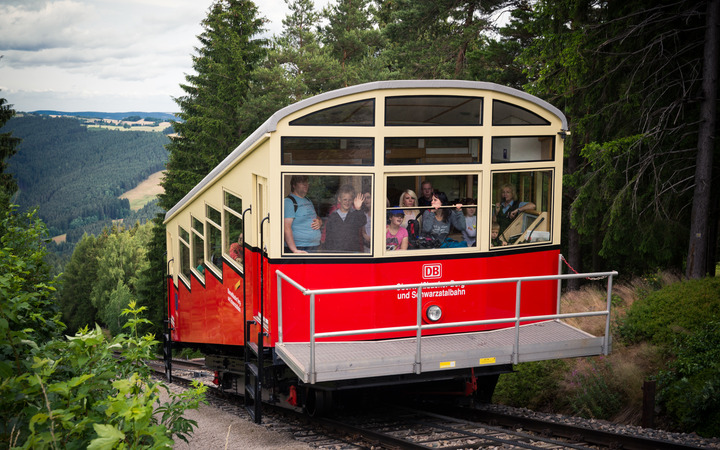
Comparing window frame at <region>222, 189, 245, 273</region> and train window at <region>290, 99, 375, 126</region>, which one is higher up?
train window at <region>290, 99, 375, 126</region>

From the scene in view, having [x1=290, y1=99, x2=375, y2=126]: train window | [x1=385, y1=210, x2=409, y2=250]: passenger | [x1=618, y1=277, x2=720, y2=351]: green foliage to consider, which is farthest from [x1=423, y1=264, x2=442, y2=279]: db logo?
[x1=618, y1=277, x2=720, y2=351]: green foliage

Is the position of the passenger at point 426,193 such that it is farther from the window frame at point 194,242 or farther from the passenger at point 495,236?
the window frame at point 194,242

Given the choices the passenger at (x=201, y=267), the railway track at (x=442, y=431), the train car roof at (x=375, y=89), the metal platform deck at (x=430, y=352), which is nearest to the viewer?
the metal platform deck at (x=430, y=352)

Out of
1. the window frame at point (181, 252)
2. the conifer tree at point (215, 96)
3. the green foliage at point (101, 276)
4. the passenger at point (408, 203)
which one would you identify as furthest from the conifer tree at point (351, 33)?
the green foliage at point (101, 276)

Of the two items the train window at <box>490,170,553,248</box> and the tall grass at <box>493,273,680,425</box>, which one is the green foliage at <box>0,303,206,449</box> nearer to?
the train window at <box>490,170,553,248</box>

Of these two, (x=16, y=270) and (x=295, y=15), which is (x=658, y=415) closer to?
(x=16, y=270)

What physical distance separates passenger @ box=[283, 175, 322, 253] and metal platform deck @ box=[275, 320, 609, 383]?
3.70 feet

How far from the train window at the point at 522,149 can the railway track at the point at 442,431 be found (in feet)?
10.6

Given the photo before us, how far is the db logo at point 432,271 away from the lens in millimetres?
7145

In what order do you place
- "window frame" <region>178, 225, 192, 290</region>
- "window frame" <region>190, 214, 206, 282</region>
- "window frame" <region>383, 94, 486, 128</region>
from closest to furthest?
"window frame" <region>383, 94, 486, 128</region>
"window frame" <region>190, 214, 206, 282</region>
"window frame" <region>178, 225, 192, 290</region>

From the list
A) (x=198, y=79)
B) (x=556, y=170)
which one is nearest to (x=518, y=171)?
(x=556, y=170)

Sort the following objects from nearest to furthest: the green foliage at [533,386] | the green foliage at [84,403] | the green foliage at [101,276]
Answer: the green foliage at [84,403], the green foliage at [533,386], the green foliage at [101,276]

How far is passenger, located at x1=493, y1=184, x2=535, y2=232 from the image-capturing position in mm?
7453

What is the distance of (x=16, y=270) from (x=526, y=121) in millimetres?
6105
